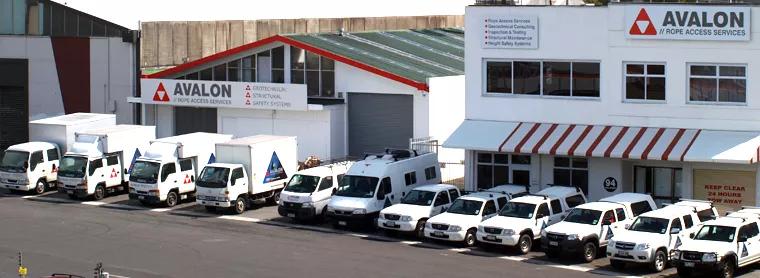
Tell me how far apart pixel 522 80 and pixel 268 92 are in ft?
42.4

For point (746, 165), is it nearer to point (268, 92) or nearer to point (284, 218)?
point (284, 218)

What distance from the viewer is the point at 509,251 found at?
116 feet

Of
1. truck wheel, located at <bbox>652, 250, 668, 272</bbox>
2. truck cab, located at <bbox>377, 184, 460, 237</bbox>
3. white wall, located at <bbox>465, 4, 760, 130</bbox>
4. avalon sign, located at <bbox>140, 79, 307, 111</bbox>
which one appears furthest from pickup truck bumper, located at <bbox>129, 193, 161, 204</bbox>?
truck wheel, located at <bbox>652, 250, 668, 272</bbox>

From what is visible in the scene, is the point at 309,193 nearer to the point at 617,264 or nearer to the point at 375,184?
the point at 375,184

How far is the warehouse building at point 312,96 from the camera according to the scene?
Answer: 50188 mm

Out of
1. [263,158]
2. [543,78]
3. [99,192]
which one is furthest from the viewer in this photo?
[99,192]

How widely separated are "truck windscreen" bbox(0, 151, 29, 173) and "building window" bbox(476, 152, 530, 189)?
15.9m

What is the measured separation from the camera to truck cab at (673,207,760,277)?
30531mm

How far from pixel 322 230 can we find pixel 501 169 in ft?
21.4

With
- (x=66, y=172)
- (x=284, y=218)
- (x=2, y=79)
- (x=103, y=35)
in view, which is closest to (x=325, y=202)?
(x=284, y=218)

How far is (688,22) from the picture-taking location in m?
38.5

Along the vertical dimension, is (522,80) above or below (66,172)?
above

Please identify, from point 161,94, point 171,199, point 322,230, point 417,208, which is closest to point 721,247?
point 417,208

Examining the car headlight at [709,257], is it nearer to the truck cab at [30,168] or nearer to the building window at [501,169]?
the building window at [501,169]
